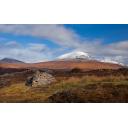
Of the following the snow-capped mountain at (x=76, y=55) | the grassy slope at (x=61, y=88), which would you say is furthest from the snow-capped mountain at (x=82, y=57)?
the grassy slope at (x=61, y=88)

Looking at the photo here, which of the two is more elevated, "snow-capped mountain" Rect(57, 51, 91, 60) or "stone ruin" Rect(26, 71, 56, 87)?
"snow-capped mountain" Rect(57, 51, 91, 60)

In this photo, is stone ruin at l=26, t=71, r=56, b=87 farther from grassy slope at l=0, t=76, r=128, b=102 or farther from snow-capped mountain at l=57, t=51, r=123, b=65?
snow-capped mountain at l=57, t=51, r=123, b=65

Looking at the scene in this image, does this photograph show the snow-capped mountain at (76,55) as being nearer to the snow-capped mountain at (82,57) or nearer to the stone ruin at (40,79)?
the snow-capped mountain at (82,57)

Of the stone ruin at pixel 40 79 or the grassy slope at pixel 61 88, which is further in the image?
the stone ruin at pixel 40 79

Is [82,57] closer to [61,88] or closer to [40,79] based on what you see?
[61,88]

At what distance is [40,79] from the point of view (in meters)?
9.47

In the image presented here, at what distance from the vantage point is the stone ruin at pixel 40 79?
944 cm

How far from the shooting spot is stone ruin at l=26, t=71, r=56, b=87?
31.0 feet

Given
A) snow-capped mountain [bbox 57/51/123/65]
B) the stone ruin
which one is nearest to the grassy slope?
the stone ruin

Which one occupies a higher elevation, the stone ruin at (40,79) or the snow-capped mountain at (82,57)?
the snow-capped mountain at (82,57)

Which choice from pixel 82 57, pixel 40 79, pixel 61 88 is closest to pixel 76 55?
pixel 82 57

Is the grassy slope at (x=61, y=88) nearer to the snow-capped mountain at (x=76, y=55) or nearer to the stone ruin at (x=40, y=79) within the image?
the stone ruin at (x=40, y=79)
